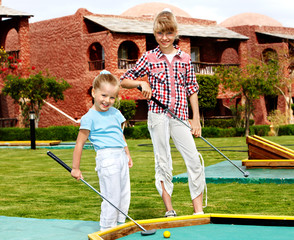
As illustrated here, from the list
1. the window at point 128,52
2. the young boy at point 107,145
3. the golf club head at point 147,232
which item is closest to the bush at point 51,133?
the window at point 128,52

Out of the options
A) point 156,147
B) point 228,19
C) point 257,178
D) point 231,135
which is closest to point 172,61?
point 156,147

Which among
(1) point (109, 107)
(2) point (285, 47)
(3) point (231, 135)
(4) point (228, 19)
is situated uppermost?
(4) point (228, 19)

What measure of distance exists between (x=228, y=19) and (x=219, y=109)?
17.2m

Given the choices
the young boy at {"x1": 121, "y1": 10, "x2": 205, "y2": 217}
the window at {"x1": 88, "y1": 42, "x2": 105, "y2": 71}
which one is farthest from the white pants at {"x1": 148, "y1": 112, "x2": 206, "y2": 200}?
the window at {"x1": 88, "y1": 42, "x2": 105, "y2": 71}

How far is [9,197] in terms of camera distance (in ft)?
23.3

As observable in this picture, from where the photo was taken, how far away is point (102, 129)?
4367 millimetres

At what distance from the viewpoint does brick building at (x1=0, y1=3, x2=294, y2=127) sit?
29875mm

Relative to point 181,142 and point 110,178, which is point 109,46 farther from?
point 110,178

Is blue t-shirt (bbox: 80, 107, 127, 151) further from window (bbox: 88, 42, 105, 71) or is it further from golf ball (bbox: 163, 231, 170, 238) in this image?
window (bbox: 88, 42, 105, 71)

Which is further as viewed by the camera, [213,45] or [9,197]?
[213,45]

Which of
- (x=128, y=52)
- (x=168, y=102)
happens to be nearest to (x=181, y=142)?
(x=168, y=102)

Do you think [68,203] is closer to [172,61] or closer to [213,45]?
[172,61]

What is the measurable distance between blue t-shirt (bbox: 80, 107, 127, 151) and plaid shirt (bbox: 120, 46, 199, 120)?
792 mm

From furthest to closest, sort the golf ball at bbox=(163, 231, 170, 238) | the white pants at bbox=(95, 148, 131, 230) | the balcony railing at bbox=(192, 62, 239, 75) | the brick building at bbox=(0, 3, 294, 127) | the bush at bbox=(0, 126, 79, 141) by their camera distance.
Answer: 1. the balcony railing at bbox=(192, 62, 239, 75)
2. the brick building at bbox=(0, 3, 294, 127)
3. the bush at bbox=(0, 126, 79, 141)
4. the white pants at bbox=(95, 148, 131, 230)
5. the golf ball at bbox=(163, 231, 170, 238)
